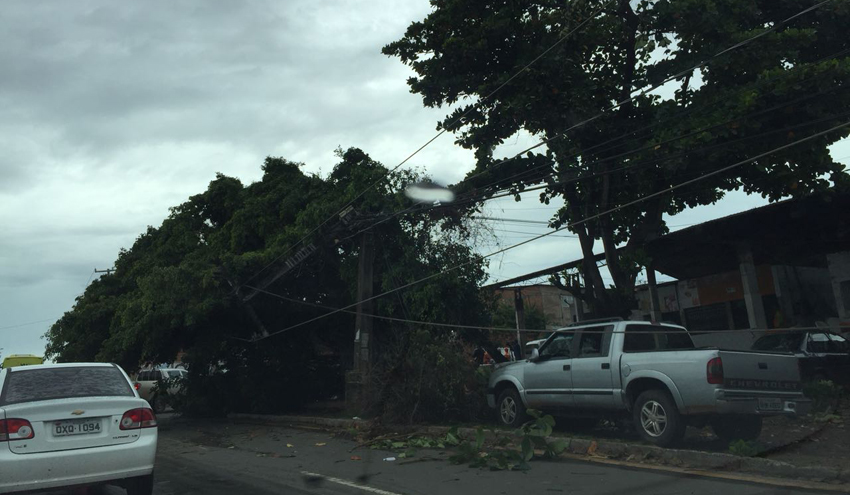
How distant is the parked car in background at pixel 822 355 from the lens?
14719 millimetres

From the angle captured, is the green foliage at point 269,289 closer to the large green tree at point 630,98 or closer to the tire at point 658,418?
the large green tree at point 630,98

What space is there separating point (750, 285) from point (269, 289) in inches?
556

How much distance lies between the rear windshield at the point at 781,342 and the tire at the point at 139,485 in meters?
13.7

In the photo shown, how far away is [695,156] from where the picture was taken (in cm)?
1316

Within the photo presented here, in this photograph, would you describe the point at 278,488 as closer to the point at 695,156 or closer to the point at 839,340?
the point at 695,156

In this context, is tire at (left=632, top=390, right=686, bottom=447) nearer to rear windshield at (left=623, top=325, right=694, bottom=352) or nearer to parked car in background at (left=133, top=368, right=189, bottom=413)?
rear windshield at (left=623, top=325, right=694, bottom=352)

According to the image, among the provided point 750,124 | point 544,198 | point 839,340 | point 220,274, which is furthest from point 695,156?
point 220,274

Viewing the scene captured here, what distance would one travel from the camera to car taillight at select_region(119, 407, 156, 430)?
6.77 m

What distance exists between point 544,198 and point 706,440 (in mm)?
8516

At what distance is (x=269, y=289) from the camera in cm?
1848

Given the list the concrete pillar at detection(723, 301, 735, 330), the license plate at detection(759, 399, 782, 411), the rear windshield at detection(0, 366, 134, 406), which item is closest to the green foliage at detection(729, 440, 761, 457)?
the license plate at detection(759, 399, 782, 411)

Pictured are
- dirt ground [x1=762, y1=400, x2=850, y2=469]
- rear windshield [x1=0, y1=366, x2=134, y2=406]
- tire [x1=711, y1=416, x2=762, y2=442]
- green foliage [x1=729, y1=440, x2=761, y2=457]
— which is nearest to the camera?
rear windshield [x1=0, y1=366, x2=134, y2=406]

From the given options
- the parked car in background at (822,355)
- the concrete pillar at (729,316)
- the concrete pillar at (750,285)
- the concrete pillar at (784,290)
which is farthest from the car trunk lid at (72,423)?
the concrete pillar at (729,316)

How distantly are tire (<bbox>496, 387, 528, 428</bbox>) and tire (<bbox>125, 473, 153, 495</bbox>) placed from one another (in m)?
6.52
